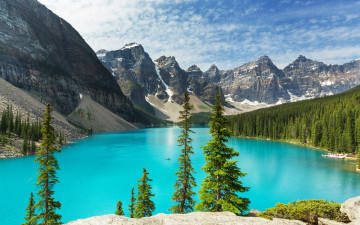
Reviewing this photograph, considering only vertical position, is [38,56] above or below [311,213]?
above

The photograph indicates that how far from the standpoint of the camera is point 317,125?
84.8 meters

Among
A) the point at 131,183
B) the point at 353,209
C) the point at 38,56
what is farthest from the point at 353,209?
the point at 38,56

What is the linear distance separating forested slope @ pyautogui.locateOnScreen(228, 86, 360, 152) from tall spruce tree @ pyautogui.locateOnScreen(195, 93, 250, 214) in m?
31.2

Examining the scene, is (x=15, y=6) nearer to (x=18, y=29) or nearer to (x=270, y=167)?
(x=18, y=29)

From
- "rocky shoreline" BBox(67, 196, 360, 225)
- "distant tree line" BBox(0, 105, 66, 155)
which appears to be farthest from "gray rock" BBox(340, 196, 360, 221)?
"distant tree line" BBox(0, 105, 66, 155)

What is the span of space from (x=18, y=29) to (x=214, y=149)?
179127mm

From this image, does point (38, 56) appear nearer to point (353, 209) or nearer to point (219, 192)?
point (219, 192)

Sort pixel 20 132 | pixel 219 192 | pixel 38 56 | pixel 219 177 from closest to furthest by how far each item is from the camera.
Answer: pixel 219 192 → pixel 219 177 → pixel 20 132 → pixel 38 56

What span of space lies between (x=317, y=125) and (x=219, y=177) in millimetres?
86278

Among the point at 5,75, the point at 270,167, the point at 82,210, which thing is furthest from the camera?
the point at 5,75

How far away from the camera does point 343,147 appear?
6725 cm

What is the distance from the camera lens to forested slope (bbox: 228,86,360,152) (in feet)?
222

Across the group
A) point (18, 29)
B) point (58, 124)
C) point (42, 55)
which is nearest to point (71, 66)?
point (42, 55)

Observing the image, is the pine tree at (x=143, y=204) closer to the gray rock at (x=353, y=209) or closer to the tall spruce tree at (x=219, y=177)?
the tall spruce tree at (x=219, y=177)
